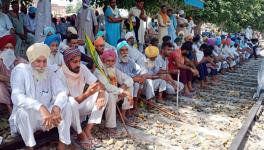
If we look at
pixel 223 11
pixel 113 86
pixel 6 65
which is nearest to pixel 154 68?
pixel 113 86

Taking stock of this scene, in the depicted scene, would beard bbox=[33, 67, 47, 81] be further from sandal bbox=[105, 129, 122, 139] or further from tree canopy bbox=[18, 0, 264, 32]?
tree canopy bbox=[18, 0, 264, 32]

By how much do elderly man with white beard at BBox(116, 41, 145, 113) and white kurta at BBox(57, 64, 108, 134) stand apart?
1.31 metres

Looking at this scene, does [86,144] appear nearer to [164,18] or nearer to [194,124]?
[194,124]

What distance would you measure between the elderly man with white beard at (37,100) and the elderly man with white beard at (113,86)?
3.13 ft

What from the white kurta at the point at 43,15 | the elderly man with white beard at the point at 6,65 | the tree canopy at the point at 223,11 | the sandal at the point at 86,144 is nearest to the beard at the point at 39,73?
the elderly man with white beard at the point at 6,65

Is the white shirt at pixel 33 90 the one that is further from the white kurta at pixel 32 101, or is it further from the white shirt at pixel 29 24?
the white shirt at pixel 29 24

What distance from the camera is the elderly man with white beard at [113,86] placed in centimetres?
509

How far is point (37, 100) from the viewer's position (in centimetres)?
413

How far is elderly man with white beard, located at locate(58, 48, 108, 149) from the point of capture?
4527 millimetres

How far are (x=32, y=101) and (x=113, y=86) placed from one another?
5.09 ft

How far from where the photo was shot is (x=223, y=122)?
6.31 metres

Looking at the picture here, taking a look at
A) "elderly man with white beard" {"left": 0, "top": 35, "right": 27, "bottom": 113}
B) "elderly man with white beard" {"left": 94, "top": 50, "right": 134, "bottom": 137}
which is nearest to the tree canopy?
"elderly man with white beard" {"left": 94, "top": 50, "right": 134, "bottom": 137}

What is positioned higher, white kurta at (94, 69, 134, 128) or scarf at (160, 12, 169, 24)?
scarf at (160, 12, 169, 24)

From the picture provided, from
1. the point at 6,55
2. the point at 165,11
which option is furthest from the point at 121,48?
the point at 165,11
